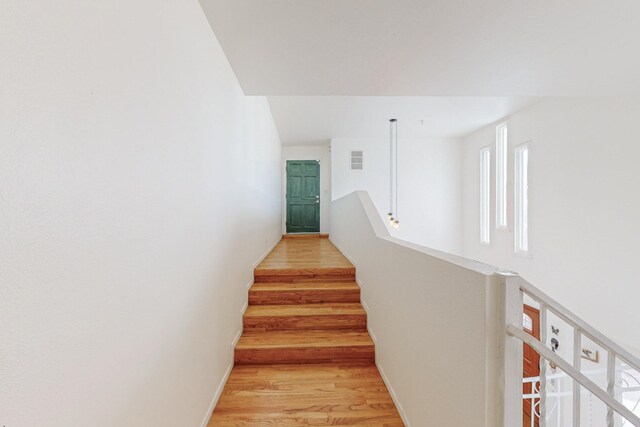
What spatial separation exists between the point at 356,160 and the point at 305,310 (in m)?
4.66

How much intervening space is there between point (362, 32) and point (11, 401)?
8.22 feet

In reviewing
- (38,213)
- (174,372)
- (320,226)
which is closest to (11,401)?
(38,213)

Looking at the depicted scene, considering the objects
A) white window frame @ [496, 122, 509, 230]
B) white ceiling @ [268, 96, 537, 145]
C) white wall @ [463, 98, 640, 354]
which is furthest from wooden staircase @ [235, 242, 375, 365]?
white window frame @ [496, 122, 509, 230]

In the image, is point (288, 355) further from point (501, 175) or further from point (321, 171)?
point (321, 171)

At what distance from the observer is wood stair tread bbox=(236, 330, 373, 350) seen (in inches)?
95.7

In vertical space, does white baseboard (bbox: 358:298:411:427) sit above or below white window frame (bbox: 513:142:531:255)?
below

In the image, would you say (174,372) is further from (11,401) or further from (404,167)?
(404,167)

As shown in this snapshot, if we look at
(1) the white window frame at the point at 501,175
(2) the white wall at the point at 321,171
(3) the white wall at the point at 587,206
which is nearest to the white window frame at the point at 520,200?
(3) the white wall at the point at 587,206

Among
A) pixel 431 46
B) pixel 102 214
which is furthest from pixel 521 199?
pixel 102 214

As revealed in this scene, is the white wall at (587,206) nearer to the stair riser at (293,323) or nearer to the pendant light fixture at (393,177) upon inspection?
the pendant light fixture at (393,177)

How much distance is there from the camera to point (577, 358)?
0.91 metres

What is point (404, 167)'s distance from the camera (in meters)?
6.70

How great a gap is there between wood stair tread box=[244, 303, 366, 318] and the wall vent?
4.30 meters

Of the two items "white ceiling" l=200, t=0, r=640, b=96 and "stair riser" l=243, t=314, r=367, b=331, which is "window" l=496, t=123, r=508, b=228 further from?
"stair riser" l=243, t=314, r=367, b=331
